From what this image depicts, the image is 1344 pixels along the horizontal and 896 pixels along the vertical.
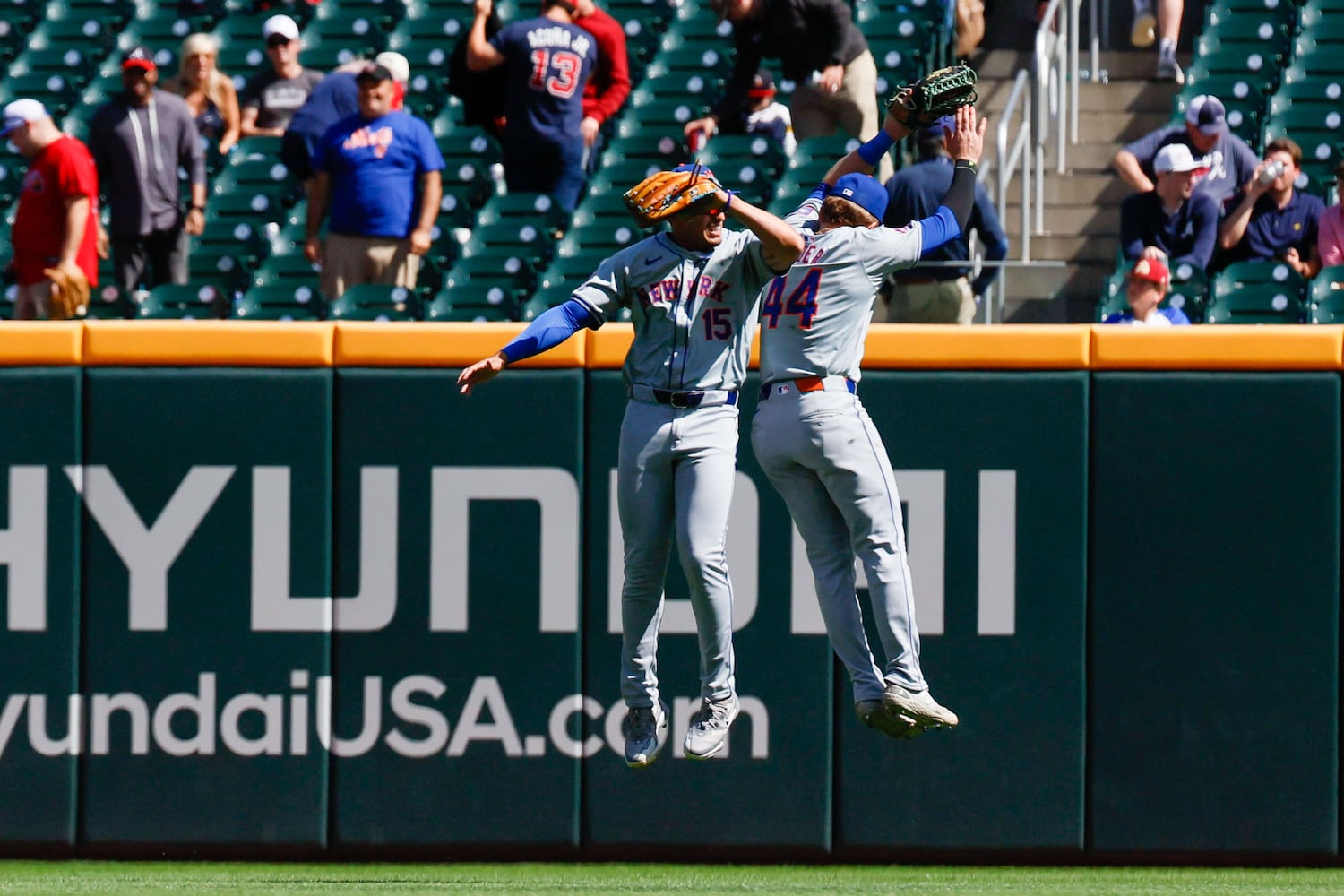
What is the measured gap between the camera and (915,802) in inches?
298

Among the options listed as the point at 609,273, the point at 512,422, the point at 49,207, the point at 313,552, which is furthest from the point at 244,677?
the point at 49,207

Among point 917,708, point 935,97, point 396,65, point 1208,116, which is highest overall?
point 396,65

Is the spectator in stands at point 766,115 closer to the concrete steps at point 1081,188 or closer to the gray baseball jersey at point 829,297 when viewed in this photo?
the concrete steps at point 1081,188

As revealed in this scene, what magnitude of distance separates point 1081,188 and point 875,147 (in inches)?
195

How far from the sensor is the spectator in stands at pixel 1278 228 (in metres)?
10.1

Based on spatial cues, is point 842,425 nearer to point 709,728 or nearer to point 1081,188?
point 709,728

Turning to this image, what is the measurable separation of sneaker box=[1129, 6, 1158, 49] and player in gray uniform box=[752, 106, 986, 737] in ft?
19.6

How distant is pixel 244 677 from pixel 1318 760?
3.79 m

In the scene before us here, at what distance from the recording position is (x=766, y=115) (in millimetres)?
11531

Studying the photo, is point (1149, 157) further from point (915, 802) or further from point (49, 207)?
point (49, 207)

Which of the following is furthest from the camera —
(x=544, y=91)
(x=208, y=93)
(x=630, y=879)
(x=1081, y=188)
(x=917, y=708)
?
(x=208, y=93)

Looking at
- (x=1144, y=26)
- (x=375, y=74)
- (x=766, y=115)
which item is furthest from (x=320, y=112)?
(x=1144, y=26)

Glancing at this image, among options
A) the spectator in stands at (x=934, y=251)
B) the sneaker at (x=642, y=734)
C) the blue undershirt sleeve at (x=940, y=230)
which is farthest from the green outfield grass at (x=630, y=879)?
the spectator in stands at (x=934, y=251)

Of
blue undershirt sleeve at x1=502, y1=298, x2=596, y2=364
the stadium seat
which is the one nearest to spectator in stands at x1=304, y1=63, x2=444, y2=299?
the stadium seat
